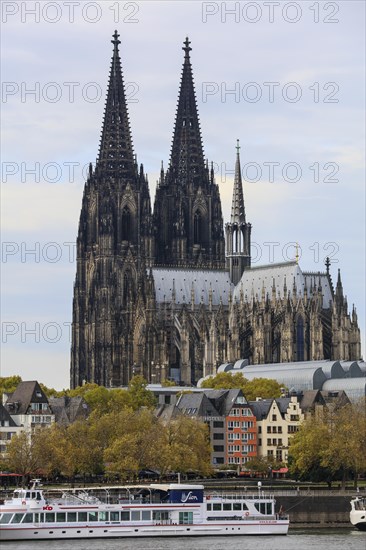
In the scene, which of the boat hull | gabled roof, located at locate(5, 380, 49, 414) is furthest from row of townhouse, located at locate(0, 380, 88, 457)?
the boat hull

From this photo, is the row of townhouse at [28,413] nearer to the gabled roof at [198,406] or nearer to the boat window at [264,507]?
the gabled roof at [198,406]

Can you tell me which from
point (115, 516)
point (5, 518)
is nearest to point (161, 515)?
point (115, 516)

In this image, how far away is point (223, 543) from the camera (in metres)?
95.3

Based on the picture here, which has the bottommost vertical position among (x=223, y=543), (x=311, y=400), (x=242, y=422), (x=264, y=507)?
(x=223, y=543)

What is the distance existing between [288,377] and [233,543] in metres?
81.2

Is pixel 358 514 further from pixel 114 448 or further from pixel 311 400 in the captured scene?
pixel 311 400

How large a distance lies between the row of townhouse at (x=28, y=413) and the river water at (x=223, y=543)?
40.6m

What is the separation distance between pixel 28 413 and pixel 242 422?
15.9m

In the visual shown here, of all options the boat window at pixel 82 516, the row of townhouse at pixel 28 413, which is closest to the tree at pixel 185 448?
the row of townhouse at pixel 28 413

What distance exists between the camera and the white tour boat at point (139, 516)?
9781 cm

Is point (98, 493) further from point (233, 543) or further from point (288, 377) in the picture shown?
point (288, 377)

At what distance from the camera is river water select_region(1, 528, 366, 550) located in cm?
9262

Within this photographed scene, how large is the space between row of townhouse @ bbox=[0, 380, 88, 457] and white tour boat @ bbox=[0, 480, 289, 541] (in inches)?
1494

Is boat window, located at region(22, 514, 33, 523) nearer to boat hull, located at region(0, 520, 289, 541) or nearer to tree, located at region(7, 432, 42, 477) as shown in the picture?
boat hull, located at region(0, 520, 289, 541)
